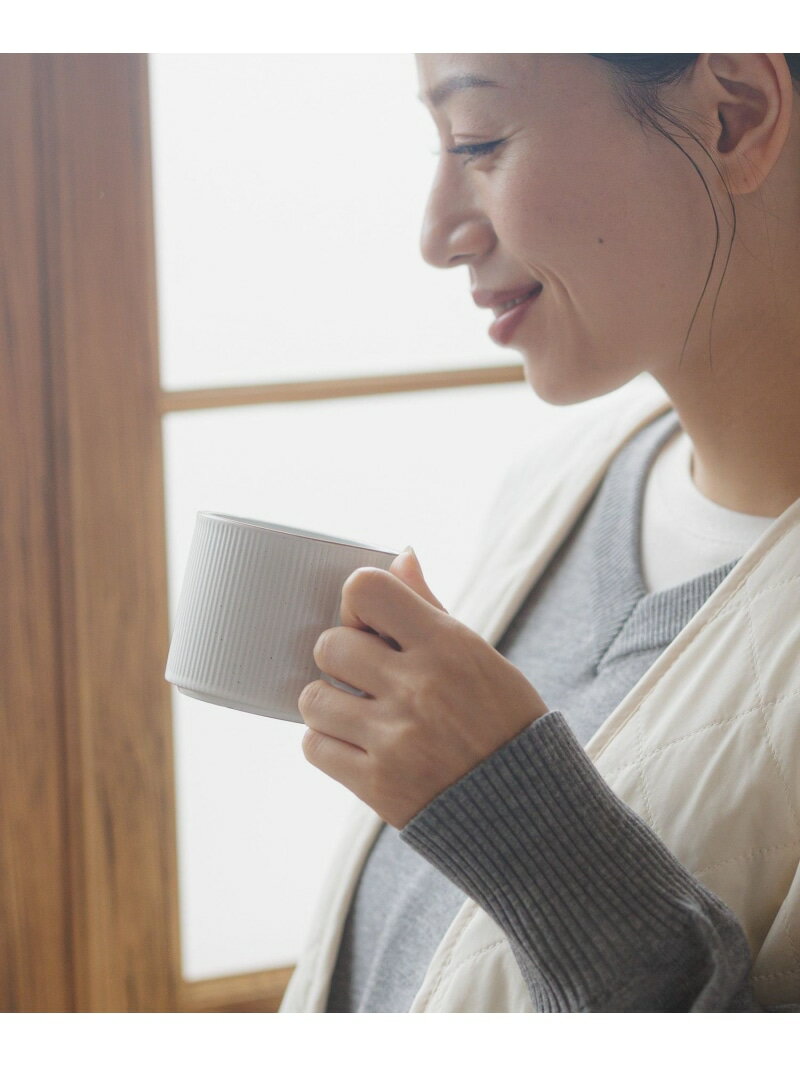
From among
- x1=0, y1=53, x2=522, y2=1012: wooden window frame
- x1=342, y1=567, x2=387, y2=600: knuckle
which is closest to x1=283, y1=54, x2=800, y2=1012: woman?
x1=342, y1=567, x2=387, y2=600: knuckle

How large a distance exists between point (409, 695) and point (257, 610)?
0.08 m

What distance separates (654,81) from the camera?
52 cm

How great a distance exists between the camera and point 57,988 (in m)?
0.83

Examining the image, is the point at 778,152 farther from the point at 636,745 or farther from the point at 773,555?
the point at 636,745

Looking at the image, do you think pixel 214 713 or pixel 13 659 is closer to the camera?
pixel 13 659

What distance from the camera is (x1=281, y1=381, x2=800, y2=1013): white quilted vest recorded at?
480 mm

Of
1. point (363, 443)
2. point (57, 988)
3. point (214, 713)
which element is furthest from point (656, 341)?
point (57, 988)

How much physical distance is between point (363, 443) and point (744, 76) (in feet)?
1.58

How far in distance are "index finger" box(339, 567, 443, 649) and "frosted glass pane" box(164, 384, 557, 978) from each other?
440mm

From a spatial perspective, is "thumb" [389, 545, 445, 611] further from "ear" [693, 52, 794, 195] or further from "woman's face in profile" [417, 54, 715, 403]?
"ear" [693, 52, 794, 195]

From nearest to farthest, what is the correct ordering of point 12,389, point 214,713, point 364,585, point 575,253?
point 364,585 < point 575,253 < point 12,389 < point 214,713

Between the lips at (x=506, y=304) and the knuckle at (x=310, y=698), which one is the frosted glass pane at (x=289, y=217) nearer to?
the lips at (x=506, y=304)

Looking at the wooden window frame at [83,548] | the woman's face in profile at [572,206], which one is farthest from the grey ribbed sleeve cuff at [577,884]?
the wooden window frame at [83,548]

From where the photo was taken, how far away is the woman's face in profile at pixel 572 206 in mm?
532
